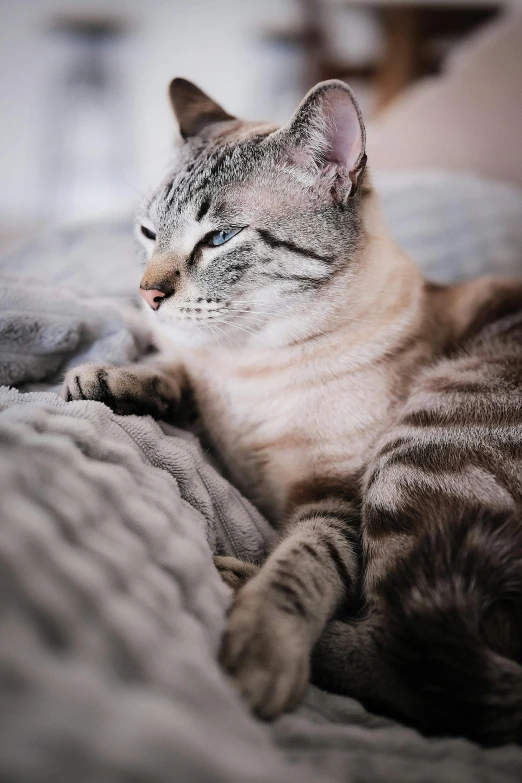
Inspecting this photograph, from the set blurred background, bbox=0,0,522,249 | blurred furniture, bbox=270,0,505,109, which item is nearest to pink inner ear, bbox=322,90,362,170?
blurred furniture, bbox=270,0,505,109

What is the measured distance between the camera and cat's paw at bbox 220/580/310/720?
577 millimetres

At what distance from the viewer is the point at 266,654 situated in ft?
1.98

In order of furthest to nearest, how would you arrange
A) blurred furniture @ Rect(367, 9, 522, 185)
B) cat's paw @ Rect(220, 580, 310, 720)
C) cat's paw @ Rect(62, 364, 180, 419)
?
blurred furniture @ Rect(367, 9, 522, 185)
cat's paw @ Rect(62, 364, 180, 419)
cat's paw @ Rect(220, 580, 310, 720)

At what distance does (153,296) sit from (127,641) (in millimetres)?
711

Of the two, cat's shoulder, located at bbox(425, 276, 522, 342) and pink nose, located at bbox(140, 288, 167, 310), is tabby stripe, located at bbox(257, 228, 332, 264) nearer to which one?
pink nose, located at bbox(140, 288, 167, 310)

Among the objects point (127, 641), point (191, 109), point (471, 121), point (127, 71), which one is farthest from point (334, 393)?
point (127, 71)

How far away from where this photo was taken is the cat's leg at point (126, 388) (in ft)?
3.10

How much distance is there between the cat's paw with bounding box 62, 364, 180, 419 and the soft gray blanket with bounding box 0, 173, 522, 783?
0.08m

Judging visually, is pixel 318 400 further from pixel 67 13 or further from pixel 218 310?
pixel 67 13

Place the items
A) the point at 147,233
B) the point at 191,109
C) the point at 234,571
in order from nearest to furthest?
the point at 234,571 → the point at 147,233 → the point at 191,109

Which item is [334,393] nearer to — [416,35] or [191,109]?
[191,109]

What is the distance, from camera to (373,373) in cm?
114

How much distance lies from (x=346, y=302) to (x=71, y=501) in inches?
28.6

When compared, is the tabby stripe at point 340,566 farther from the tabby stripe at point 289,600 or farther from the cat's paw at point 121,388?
the cat's paw at point 121,388
